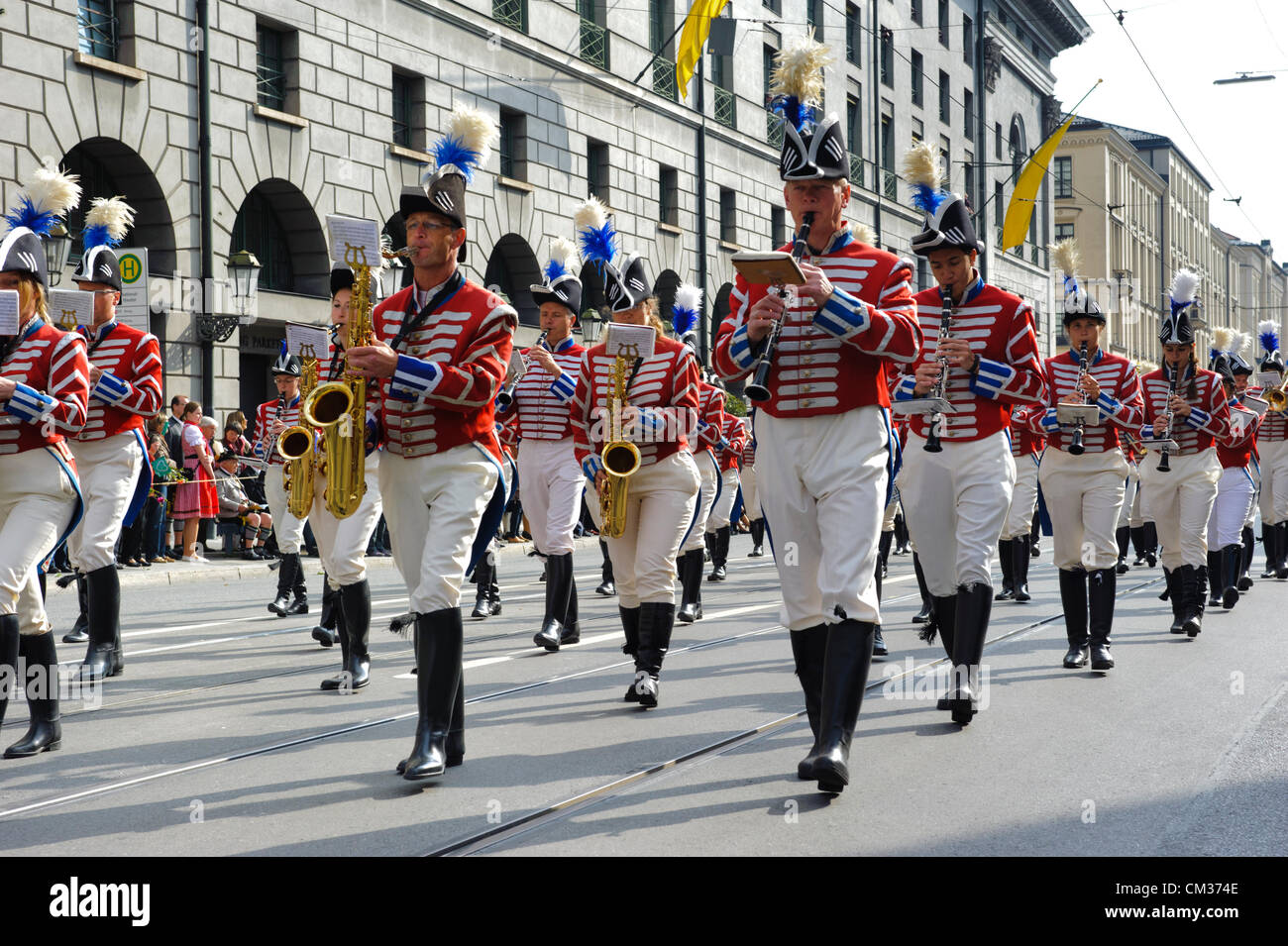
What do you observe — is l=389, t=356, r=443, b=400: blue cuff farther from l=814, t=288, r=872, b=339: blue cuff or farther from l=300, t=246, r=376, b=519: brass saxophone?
l=814, t=288, r=872, b=339: blue cuff

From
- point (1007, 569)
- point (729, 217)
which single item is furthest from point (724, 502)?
point (729, 217)

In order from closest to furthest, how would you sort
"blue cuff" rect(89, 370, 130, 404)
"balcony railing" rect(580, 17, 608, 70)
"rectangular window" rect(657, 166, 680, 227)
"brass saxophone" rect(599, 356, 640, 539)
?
"brass saxophone" rect(599, 356, 640, 539), "blue cuff" rect(89, 370, 130, 404), "balcony railing" rect(580, 17, 608, 70), "rectangular window" rect(657, 166, 680, 227)

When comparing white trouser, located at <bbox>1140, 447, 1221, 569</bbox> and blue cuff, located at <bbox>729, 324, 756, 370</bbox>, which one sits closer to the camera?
blue cuff, located at <bbox>729, 324, 756, 370</bbox>

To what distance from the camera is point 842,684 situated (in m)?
5.45

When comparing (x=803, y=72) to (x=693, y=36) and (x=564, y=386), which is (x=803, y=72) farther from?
(x=693, y=36)

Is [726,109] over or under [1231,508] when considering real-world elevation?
over

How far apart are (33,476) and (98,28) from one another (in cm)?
Result: 1540

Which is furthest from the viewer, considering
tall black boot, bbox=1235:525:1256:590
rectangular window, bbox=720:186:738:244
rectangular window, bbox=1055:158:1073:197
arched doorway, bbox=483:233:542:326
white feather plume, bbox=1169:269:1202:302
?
rectangular window, bbox=1055:158:1073:197

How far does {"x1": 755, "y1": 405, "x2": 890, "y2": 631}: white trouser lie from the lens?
18.3 feet

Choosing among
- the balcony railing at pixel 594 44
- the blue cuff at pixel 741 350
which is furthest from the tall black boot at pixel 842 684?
the balcony railing at pixel 594 44

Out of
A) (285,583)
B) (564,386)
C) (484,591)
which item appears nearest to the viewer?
(564,386)

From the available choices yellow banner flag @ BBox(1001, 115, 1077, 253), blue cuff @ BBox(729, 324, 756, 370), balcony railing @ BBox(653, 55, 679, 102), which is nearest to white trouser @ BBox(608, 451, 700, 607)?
blue cuff @ BBox(729, 324, 756, 370)

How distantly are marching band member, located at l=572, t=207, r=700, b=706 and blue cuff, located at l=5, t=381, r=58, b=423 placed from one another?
287 centimetres
